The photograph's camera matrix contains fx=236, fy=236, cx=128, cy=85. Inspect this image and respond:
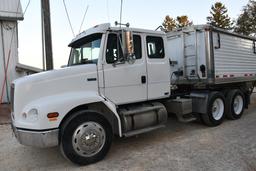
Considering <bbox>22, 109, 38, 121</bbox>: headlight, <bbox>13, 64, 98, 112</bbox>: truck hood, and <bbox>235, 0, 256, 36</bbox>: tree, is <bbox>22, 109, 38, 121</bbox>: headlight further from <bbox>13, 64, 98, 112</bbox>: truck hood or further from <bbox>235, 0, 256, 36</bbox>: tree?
<bbox>235, 0, 256, 36</bbox>: tree

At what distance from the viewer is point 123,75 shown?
4844 millimetres

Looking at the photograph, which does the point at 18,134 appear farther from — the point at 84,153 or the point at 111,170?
the point at 111,170

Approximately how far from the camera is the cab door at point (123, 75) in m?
4.64

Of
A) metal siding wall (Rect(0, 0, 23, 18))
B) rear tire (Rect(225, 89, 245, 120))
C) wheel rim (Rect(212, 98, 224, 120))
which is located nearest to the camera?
wheel rim (Rect(212, 98, 224, 120))

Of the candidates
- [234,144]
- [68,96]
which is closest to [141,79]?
[68,96]

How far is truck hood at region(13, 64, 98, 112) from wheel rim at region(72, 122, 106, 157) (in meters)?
0.69

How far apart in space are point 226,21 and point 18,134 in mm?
43177

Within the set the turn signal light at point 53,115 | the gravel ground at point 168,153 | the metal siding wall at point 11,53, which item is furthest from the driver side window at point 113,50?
the metal siding wall at point 11,53

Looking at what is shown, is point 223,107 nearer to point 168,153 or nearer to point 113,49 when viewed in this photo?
point 168,153

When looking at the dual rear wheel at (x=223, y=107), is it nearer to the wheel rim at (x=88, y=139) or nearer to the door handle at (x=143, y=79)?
the door handle at (x=143, y=79)

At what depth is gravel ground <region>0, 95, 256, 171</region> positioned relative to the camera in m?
4.10

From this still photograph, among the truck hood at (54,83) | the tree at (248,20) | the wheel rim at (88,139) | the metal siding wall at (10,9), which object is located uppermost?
the tree at (248,20)

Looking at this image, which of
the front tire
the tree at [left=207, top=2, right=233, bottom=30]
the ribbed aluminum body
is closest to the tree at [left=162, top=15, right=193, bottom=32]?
the tree at [left=207, top=2, right=233, bottom=30]

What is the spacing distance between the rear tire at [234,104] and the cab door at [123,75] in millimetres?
3272
